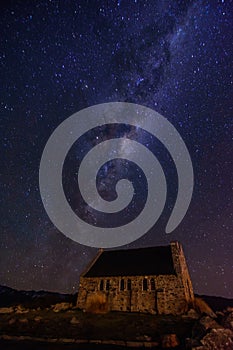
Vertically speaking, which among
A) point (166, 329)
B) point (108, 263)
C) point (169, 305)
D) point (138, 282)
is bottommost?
point (166, 329)

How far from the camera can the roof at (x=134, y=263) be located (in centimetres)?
2761

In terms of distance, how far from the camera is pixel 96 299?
27109 mm

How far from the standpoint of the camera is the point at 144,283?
2633 centimetres

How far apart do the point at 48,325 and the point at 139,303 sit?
11.4 m

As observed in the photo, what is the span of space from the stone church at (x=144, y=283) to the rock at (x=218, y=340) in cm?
1516

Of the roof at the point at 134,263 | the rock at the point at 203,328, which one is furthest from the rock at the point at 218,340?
the roof at the point at 134,263

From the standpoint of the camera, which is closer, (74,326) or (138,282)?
(74,326)

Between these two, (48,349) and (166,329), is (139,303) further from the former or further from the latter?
(48,349)

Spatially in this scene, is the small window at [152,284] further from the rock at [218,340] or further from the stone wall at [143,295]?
the rock at [218,340]

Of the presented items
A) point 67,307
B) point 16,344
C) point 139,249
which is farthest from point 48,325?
point 139,249

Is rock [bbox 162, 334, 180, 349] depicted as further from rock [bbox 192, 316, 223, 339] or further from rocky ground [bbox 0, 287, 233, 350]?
rock [bbox 192, 316, 223, 339]

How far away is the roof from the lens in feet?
90.6

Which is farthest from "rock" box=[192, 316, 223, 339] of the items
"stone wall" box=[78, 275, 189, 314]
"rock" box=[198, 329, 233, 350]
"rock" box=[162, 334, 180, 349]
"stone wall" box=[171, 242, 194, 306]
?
"stone wall" box=[171, 242, 194, 306]

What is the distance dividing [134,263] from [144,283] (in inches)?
168
